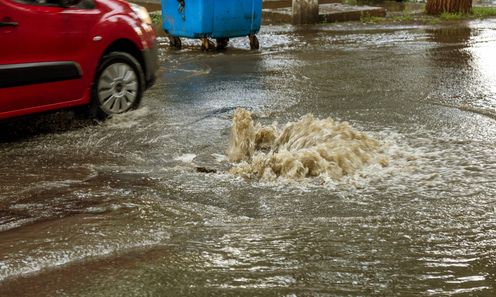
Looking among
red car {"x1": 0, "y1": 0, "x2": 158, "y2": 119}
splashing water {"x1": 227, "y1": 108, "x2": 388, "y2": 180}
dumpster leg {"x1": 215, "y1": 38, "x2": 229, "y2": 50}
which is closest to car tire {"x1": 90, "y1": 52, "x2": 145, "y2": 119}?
red car {"x1": 0, "y1": 0, "x2": 158, "y2": 119}

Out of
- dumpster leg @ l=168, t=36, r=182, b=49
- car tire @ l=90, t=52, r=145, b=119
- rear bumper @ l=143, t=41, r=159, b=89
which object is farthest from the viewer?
dumpster leg @ l=168, t=36, r=182, b=49

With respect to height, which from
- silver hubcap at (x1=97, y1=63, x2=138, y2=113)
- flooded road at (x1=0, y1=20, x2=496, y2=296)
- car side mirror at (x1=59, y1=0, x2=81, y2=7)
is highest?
car side mirror at (x1=59, y1=0, x2=81, y2=7)

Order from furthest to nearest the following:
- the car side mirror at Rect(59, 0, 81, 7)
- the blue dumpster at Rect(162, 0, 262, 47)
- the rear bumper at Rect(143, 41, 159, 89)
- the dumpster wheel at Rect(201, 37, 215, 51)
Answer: the dumpster wheel at Rect(201, 37, 215, 51)
the blue dumpster at Rect(162, 0, 262, 47)
the rear bumper at Rect(143, 41, 159, 89)
the car side mirror at Rect(59, 0, 81, 7)

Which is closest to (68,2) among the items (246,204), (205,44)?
(246,204)

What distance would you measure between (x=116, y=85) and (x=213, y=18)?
511 centimetres

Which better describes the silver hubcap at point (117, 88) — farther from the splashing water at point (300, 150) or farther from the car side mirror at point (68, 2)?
the splashing water at point (300, 150)

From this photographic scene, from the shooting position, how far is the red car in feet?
19.3

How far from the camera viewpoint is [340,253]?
137 inches

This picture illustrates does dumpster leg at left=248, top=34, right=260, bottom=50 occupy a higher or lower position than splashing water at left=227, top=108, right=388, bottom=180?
higher

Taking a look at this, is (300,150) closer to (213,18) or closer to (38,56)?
(38,56)

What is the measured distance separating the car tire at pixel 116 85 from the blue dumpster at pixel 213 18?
4672 millimetres

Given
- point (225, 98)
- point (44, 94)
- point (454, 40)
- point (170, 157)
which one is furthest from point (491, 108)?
point (454, 40)

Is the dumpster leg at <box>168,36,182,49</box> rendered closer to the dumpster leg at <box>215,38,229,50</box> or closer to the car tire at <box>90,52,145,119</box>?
the dumpster leg at <box>215,38,229,50</box>

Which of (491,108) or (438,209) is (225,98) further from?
(438,209)
